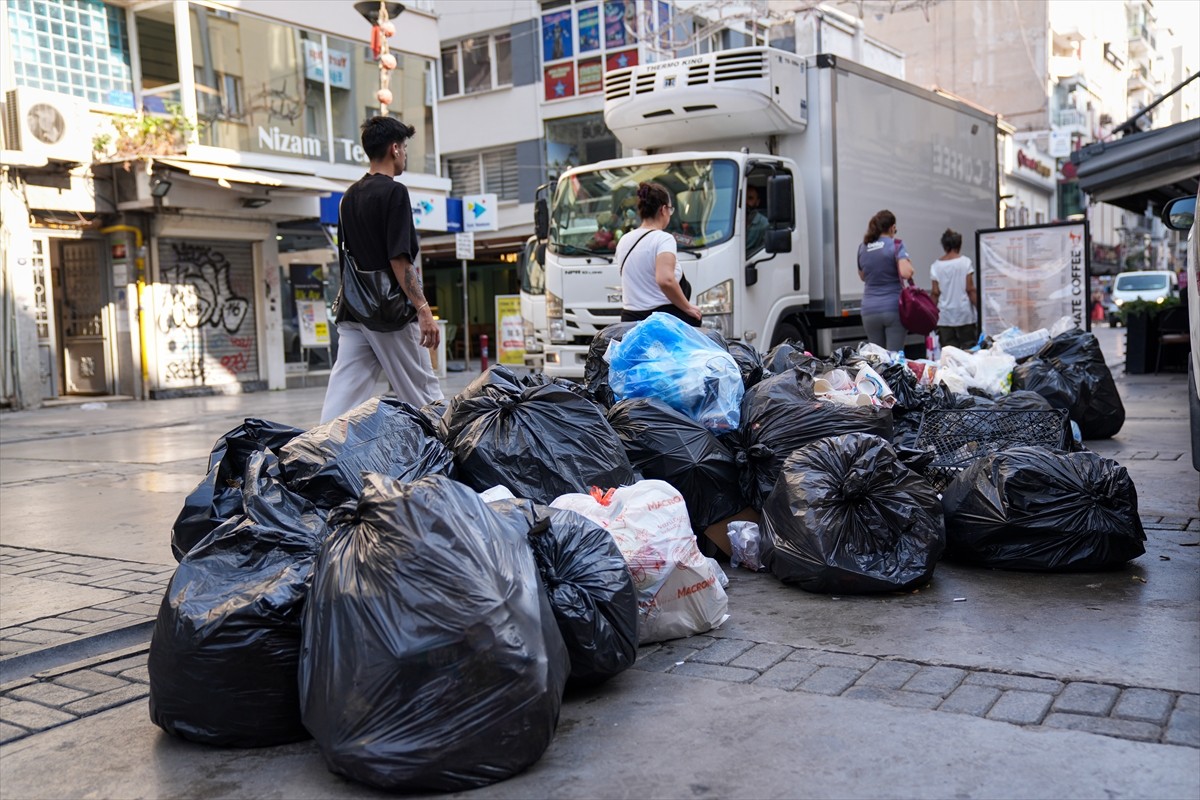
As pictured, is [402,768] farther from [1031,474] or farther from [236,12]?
[236,12]

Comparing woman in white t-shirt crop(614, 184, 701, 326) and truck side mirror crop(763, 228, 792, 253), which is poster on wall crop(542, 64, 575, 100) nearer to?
truck side mirror crop(763, 228, 792, 253)

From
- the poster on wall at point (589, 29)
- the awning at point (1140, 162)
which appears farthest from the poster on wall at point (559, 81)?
the awning at point (1140, 162)

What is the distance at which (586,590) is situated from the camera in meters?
3.02

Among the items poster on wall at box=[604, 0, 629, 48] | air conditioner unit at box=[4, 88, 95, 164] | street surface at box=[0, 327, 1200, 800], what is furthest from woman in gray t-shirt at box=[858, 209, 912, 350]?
poster on wall at box=[604, 0, 629, 48]

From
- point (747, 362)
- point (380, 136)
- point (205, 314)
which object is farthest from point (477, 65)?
point (747, 362)

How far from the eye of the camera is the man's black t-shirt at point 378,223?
17.3 feet

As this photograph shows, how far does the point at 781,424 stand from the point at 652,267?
80.3 inches

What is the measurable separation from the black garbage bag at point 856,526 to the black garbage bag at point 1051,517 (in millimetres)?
277

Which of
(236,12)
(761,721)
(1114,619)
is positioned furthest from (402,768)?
(236,12)

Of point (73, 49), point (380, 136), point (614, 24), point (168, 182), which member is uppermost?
point (614, 24)

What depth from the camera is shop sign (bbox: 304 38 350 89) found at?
18.9 meters

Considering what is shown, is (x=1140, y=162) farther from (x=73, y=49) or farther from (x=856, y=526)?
(x=73, y=49)

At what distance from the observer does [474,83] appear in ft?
96.5

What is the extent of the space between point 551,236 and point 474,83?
20556mm
